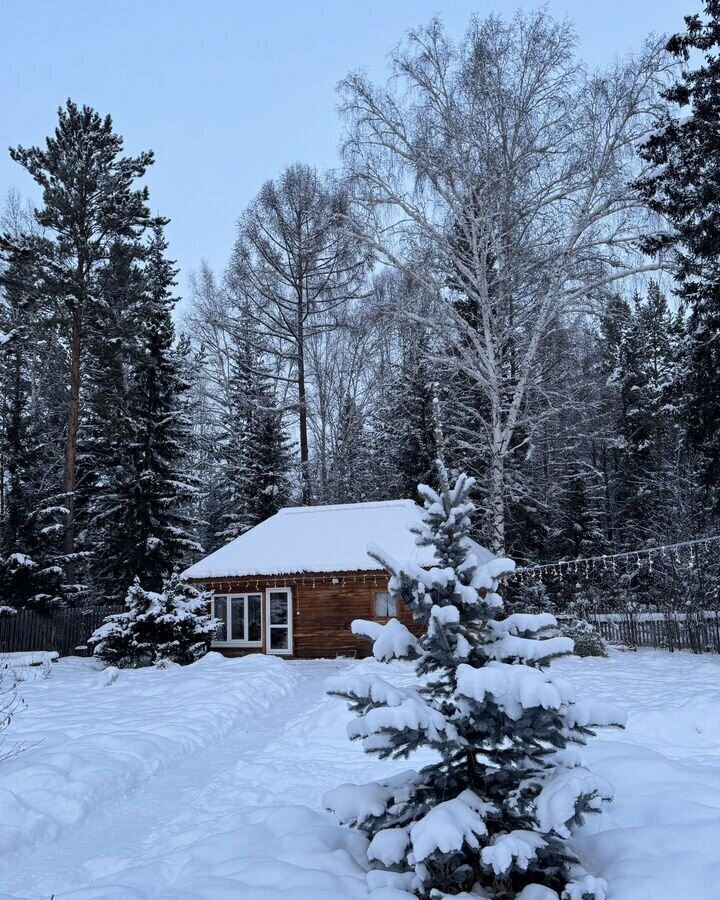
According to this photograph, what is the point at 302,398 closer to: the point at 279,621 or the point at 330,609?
the point at 279,621

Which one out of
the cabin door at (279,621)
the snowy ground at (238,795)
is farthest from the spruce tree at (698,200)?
the cabin door at (279,621)

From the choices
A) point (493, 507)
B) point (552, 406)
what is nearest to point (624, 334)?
point (552, 406)

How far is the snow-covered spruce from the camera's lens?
4156 millimetres

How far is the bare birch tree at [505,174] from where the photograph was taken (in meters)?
18.9

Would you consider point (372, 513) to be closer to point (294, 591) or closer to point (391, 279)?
point (294, 591)

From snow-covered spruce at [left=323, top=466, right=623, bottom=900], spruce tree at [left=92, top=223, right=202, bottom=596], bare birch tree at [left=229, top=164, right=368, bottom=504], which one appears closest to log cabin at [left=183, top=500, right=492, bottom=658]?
spruce tree at [left=92, top=223, right=202, bottom=596]

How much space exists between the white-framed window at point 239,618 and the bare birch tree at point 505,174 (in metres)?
8.53

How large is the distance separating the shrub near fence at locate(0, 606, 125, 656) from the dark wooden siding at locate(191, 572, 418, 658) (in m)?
5.74

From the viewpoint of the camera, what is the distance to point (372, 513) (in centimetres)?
2425

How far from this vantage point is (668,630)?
62.6ft

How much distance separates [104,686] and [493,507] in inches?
394

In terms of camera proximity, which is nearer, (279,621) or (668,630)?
(668,630)

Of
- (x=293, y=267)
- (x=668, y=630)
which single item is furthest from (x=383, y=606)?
(x=293, y=267)

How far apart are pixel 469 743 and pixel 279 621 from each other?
728 inches
